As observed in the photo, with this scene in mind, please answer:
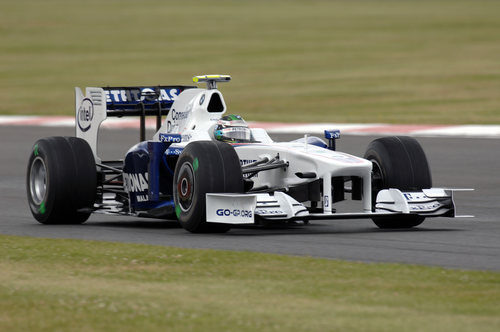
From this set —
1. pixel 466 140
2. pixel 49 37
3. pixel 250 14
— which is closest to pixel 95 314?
pixel 466 140

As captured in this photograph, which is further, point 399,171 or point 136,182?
point 136,182

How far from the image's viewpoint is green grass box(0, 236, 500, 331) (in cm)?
726

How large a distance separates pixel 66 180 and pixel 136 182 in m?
0.76

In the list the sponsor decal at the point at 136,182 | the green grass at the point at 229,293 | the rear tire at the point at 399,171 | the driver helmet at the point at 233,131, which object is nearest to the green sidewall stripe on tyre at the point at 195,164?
the green grass at the point at 229,293

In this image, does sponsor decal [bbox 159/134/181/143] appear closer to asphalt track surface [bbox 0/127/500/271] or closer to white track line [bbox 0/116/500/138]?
asphalt track surface [bbox 0/127/500/271]

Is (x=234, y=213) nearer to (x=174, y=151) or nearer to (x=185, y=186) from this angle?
(x=185, y=186)

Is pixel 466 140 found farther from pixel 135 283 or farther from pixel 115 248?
pixel 135 283

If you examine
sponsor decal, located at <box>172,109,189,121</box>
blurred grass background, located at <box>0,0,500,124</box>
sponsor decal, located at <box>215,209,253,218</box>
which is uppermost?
blurred grass background, located at <box>0,0,500,124</box>

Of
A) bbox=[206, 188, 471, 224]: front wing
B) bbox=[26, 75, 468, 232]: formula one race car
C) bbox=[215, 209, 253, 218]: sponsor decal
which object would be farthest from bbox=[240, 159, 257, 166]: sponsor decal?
bbox=[215, 209, 253, 218]: sponsor decal

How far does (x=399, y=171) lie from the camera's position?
12445mm

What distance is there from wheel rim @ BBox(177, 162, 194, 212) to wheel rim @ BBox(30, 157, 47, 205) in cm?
206

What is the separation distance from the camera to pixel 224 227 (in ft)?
38.3

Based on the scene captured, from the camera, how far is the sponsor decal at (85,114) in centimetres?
1400

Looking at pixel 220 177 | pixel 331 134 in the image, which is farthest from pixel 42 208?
pixel 331 134
